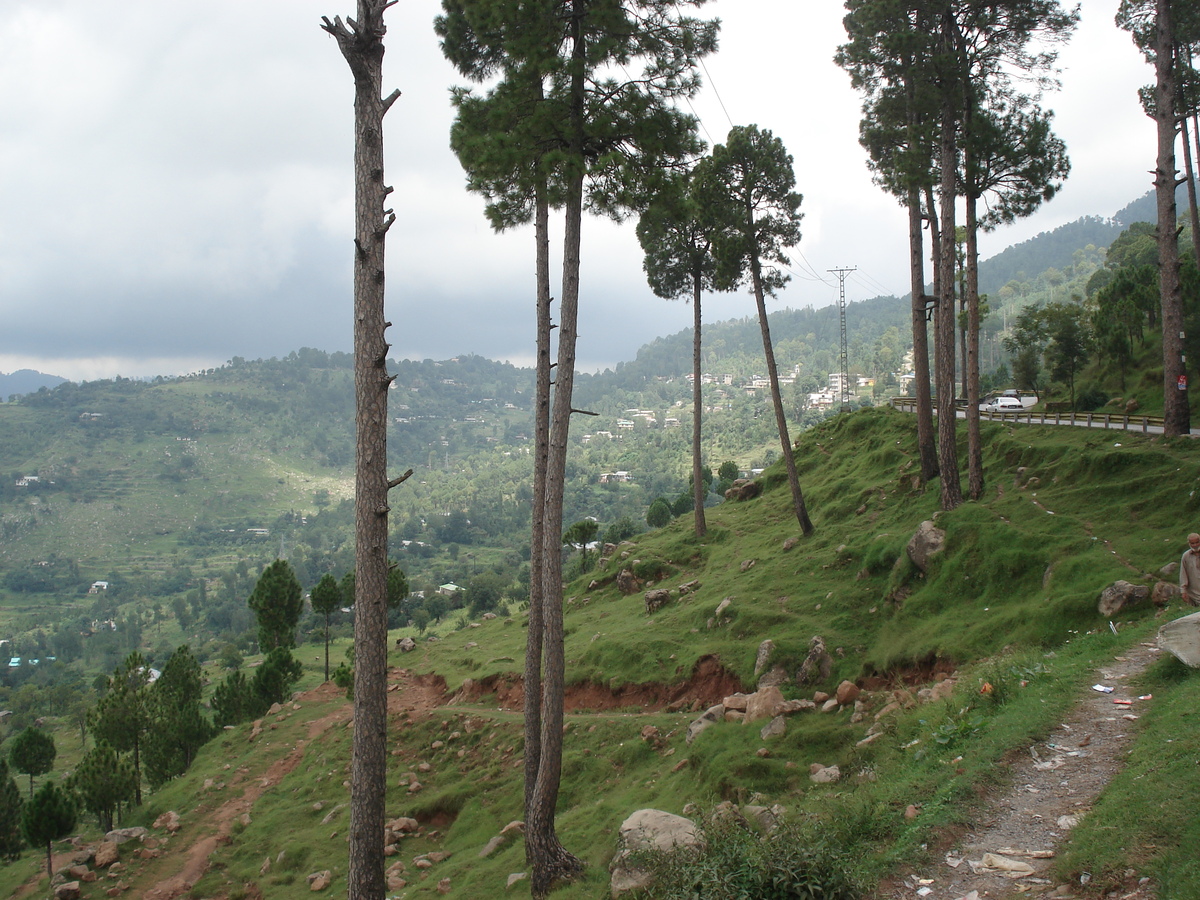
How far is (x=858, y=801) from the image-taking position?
7.27 metres

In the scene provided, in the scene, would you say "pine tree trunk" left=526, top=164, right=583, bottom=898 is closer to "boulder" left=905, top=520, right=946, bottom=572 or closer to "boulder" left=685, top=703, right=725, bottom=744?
"boulder" left=685, top=703, right=725, bottom=744

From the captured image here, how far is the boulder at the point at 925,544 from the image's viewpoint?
50.6ft

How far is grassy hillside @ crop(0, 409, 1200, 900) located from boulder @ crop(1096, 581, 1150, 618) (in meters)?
0.21

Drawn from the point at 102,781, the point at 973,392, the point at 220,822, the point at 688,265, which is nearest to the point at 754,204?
the point at 688,265

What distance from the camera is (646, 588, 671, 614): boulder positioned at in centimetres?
2217

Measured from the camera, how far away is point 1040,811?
20.6 feet

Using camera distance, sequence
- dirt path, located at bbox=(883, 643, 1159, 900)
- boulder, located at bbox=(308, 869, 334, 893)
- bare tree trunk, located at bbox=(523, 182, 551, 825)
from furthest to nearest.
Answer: boulder, located at bbox=(308, 869, 334, 893), bare tree trunk, located at bbox=(523, 182, 551, 825), dirt path, located at bbox=(883, 643, 1159, 900)

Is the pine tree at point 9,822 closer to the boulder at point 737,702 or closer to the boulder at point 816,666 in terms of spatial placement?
the boulder at point 737,702

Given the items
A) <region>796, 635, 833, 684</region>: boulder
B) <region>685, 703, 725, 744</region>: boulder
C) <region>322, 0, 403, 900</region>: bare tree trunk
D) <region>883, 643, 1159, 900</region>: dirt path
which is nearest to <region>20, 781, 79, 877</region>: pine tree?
<region>685, 703, 725, 744</region>: boulder

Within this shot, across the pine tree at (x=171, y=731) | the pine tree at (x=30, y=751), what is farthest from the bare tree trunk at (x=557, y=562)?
the pine tree at (x=30, y=751)

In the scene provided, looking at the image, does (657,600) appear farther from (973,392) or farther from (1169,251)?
(1169,251)

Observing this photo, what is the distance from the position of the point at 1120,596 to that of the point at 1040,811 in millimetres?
6454

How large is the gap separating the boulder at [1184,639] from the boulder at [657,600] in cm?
1483

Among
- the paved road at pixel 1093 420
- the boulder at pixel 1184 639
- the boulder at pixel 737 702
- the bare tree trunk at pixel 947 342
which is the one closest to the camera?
the boulder at pixel 1184 639
